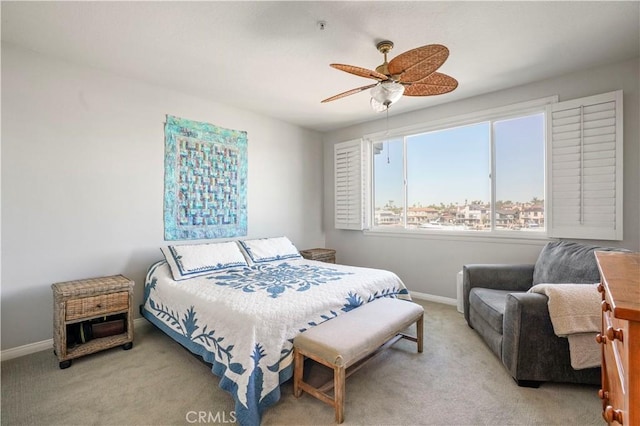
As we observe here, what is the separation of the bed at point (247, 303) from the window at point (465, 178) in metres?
1.47

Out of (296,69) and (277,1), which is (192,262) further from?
(277,1)

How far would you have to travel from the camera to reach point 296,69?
9.16 feet

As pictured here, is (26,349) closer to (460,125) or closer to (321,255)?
(321,255)

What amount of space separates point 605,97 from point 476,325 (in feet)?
→ 7.87

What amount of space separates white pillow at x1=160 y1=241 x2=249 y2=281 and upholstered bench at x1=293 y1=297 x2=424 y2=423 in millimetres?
1452

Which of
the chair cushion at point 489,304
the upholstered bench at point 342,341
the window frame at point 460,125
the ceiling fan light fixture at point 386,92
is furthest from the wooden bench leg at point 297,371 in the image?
the window frame at point 460,125

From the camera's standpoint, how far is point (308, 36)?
227 cm

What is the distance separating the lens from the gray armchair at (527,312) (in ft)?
6.32

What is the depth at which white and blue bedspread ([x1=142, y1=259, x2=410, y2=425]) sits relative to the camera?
1690 mm

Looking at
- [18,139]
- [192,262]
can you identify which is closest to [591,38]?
[192,262]

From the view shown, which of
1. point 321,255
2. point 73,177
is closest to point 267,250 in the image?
point 321,255
